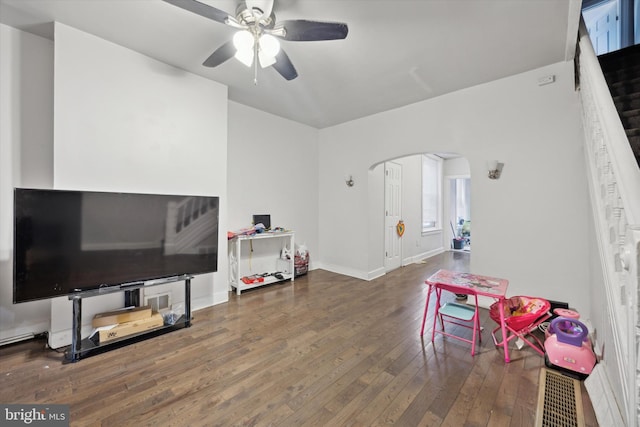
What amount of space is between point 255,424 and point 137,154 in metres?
2.88

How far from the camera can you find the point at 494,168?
130 inches

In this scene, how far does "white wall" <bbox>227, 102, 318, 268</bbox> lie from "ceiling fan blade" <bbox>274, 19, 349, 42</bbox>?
2.40 metres

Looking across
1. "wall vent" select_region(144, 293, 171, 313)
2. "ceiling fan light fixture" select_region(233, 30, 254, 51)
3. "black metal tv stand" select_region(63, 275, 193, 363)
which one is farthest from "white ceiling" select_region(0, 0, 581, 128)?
"wall vent" select_region(144, 293, 171, 313)

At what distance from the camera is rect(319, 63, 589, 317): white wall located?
9.46 ft

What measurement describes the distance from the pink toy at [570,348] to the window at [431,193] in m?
4.90

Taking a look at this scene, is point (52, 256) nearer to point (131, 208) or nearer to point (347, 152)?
point (131, 208)

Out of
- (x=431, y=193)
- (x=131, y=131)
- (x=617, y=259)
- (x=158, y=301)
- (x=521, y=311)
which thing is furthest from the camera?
(x=431, y=193)

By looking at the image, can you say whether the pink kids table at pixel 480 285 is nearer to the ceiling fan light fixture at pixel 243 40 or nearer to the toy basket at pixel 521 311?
the toy basket at pixel 521 311

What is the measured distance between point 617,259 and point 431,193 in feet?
22.5

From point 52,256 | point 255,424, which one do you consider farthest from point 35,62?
point 255,424

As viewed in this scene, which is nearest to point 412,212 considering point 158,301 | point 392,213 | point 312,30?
point 392,213

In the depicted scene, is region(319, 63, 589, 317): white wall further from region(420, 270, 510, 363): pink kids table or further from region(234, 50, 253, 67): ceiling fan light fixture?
region(234, 50, 253, 67): ceiling fan light fixture

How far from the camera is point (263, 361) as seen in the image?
7.25 feet

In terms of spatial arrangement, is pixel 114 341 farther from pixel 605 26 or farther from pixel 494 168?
pixel 605 26
